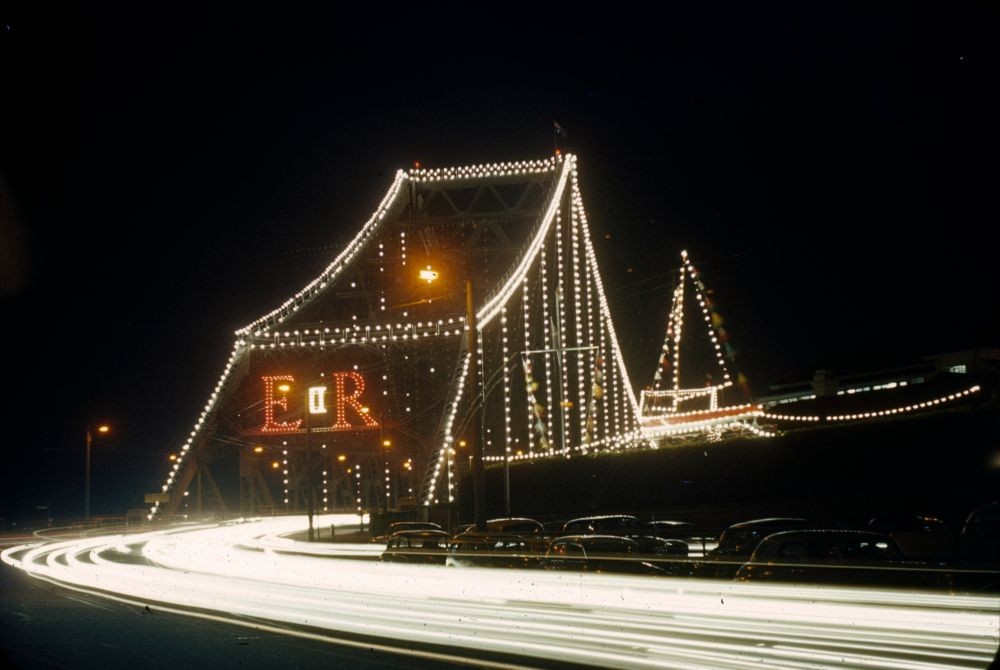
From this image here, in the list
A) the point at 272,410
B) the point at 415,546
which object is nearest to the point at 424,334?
the point at 272,410

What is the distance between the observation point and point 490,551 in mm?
17453

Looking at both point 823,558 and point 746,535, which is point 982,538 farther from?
point 823,558

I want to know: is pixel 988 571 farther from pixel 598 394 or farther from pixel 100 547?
pixel 598 394

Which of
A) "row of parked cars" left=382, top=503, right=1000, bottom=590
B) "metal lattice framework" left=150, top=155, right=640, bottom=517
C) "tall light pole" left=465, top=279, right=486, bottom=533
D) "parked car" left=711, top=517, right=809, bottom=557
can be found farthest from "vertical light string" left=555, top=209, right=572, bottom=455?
"parked car" left=711, top=517, right=809, bottom=557

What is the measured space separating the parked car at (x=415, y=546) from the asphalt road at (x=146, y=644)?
5.00 meters

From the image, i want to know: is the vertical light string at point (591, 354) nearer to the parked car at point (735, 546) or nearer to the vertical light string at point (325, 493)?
the vertical light string at point (325, 493)

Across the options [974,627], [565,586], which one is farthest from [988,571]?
[565,586]

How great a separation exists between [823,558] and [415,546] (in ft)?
31.7

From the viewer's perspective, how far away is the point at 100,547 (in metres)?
32.0

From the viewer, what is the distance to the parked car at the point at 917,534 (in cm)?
1658

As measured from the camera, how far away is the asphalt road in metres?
10.2

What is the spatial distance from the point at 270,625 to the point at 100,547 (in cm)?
2119

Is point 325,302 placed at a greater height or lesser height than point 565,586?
greater

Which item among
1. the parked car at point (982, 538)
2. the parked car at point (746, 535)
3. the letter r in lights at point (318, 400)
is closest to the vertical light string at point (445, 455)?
the letter r in lights at point (318, 400)
